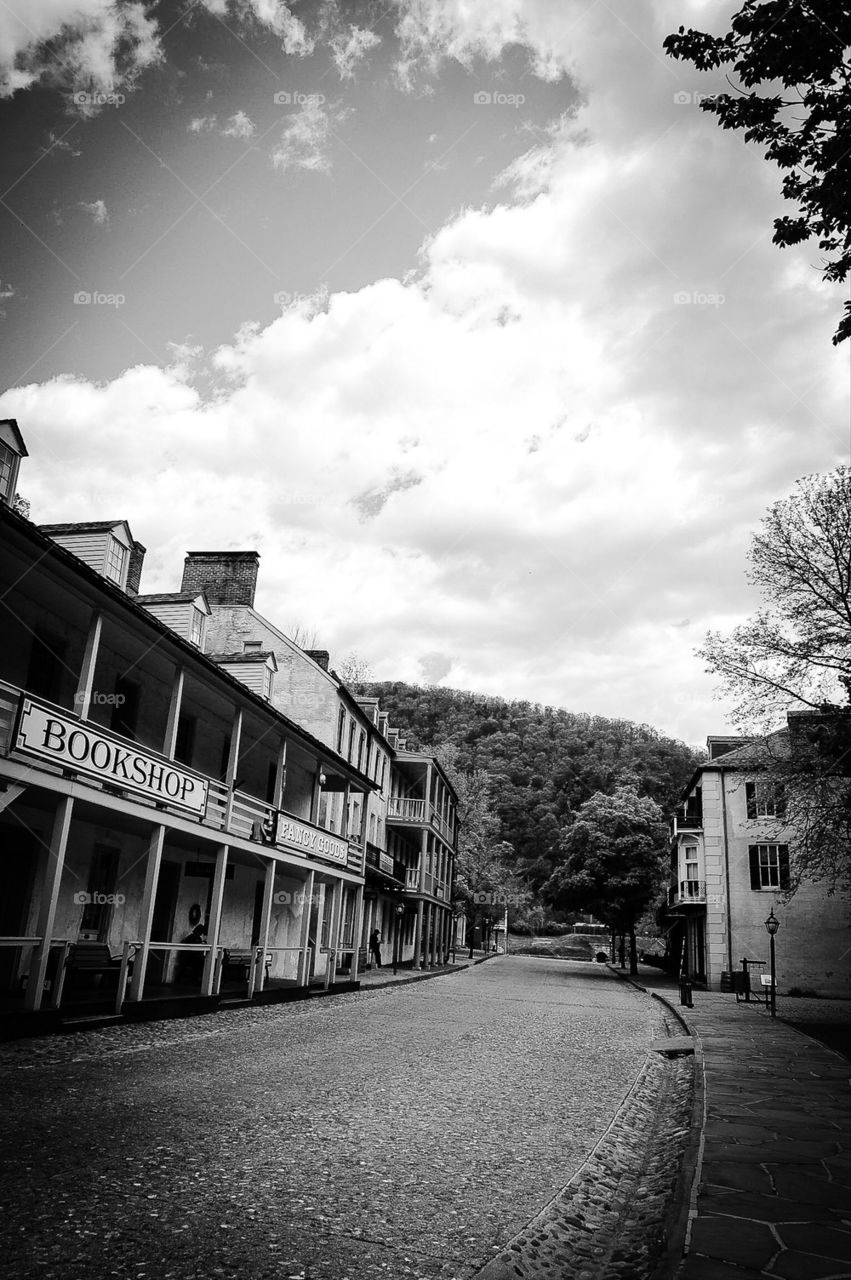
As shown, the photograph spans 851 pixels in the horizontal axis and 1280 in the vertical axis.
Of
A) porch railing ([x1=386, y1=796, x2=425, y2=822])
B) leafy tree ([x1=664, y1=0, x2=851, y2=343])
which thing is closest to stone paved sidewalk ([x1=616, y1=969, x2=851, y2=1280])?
leafy tree ([x1=664, y1=0, x2=851, y2=343])

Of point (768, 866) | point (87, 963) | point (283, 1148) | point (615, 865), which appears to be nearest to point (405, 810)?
point (615, 865)

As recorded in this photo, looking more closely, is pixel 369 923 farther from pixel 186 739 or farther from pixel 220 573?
pixel 186 739

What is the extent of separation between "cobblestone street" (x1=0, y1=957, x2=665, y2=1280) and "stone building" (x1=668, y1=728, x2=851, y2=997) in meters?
22.3

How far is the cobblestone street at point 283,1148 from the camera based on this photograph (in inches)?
159

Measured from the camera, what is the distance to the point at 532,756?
91.4 metres

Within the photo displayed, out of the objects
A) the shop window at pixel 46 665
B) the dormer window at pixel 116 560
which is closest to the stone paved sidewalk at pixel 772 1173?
the shop window at pixel 46 665

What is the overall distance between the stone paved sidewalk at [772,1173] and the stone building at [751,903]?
66.1 ft

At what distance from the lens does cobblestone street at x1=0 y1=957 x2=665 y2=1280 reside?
4031 millimetres

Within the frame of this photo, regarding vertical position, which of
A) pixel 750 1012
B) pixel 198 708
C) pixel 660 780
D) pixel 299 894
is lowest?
pixel 750 1012

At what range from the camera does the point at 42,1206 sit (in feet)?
14.3

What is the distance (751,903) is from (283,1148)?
30729 millimetres

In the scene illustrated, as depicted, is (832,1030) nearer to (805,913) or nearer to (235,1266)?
(805,913)

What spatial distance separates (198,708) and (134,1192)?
14694 mm

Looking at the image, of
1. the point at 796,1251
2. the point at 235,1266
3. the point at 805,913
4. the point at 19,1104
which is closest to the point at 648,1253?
the point at 796,1251
